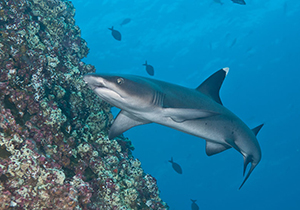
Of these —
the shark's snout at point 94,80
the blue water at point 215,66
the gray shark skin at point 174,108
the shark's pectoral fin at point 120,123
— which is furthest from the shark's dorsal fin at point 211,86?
the blue water at point 215,66

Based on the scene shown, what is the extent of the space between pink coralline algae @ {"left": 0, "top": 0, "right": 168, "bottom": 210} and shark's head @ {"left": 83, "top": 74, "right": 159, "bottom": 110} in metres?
0.94

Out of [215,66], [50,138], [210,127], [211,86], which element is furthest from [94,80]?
[215,66]

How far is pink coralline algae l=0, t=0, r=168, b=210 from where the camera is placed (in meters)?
2.50

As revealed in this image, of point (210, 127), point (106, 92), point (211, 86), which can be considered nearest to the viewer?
point (106, 92)

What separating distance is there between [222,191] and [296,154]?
2226 centimetres

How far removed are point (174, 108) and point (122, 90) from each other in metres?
0.99

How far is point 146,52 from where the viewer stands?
41.2m

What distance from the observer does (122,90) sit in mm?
2967

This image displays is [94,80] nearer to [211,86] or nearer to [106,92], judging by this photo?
[106,92]

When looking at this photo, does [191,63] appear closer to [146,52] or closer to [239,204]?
[146,52]

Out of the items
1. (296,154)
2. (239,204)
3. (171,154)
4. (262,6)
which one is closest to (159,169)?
(171,154)

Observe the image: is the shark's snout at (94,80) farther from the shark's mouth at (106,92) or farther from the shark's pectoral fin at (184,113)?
the shark's pectoral fin at (184,113)

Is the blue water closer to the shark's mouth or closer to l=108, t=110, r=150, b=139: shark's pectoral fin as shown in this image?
l=108, t=110, r=150, b=139: shark's pectoral fin

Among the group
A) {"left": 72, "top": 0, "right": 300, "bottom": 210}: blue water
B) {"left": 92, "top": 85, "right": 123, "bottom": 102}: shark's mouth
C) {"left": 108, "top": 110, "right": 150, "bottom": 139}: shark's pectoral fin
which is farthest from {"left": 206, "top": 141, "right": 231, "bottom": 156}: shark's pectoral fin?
{"left": 72, "top": 0, "right": 300, "bottom": 210}: blue water
